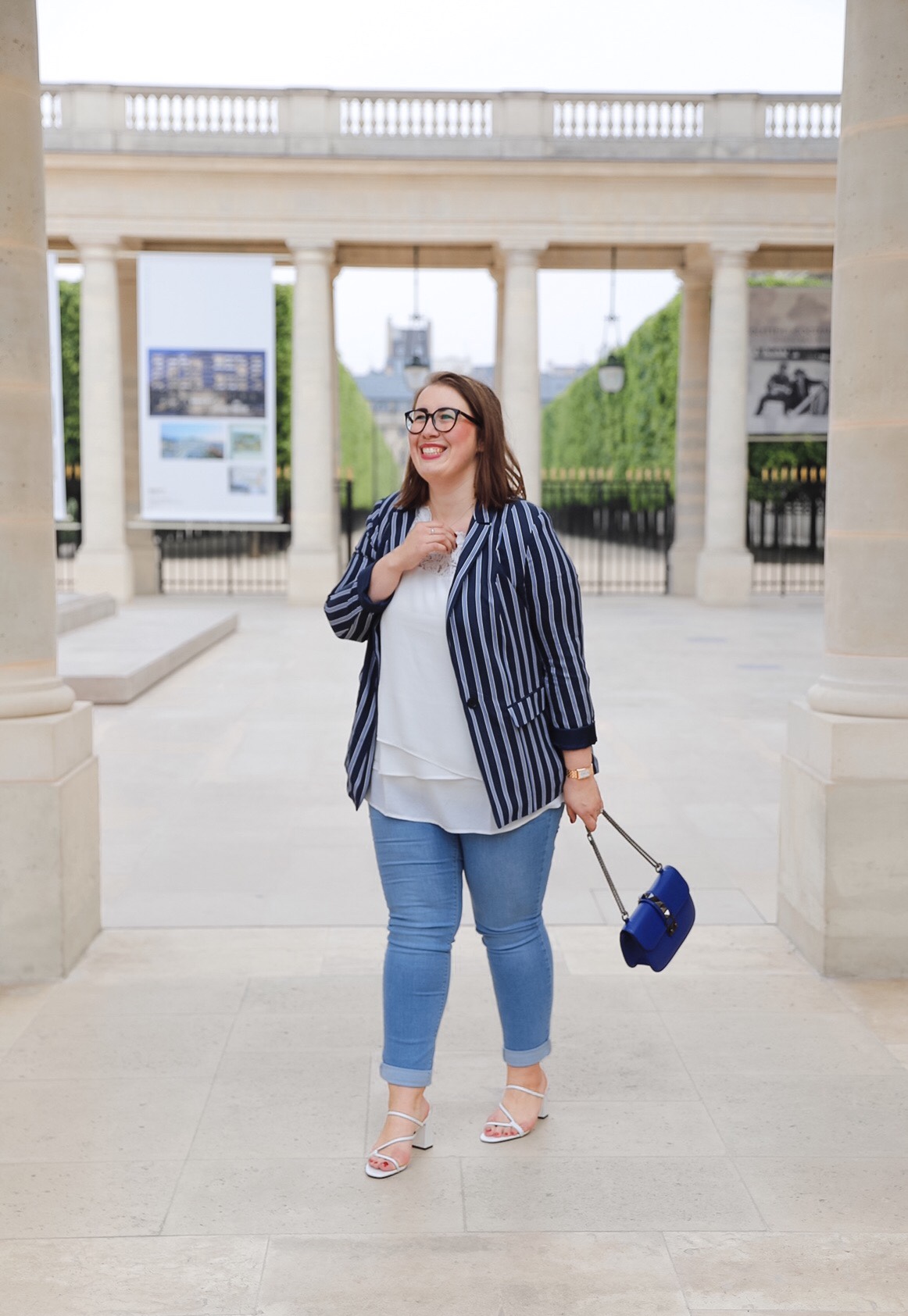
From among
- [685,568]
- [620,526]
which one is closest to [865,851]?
[685,568]

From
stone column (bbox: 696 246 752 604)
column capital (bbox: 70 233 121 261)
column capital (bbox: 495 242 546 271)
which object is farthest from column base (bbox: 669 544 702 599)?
column capital (bbox: 70 233 121 261)

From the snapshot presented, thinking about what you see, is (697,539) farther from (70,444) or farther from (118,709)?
(70,444)

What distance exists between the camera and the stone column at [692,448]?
95.7ft

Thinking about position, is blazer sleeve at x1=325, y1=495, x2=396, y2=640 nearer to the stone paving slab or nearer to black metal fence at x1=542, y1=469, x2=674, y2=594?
the stone paving slab

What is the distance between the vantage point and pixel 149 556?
28875 mm

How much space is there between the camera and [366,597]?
416 cm

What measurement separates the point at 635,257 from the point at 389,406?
→ 447 feet

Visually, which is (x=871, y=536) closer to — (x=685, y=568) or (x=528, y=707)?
(x=528, y=707)

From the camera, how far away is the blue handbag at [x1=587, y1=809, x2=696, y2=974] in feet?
13.9

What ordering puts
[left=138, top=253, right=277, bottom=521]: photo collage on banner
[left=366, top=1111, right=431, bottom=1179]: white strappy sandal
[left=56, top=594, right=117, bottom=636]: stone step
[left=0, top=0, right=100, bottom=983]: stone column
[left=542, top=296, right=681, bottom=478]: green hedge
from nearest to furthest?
[left=366, top=1111, right=431, bottom=1179]: white strappy sandal < [left=0, top=0, right=100, bottom=983]: stone column < [left=56, top=594, right=117, bottom=636]: stone step < [left=138, top=253, right=277, bottom=521]: photo collage on banner < [left=542, top=296, right=681, bottom=478]: green hedge

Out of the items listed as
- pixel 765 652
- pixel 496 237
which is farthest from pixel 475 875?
pixel 496 237

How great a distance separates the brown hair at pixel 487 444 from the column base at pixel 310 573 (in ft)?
74.6

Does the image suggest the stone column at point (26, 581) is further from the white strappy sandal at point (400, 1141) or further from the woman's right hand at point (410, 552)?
the woman's right hand at point (410, 552)

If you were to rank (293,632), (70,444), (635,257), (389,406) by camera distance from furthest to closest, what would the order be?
(389,406) < (70,444) < (635,257) < (293,632)
